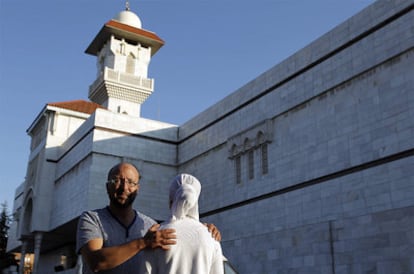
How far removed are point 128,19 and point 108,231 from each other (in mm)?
34885

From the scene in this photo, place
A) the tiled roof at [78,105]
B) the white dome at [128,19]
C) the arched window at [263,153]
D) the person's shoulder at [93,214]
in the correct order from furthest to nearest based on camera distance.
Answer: the white dome at [128,19] < the tiled roof at [78,105] < the arched window at [263,153] < the person's shoulder at [93,214]

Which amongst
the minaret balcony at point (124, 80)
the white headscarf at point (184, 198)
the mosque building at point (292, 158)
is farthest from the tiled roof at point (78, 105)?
the white headscarf at point (184, 198)

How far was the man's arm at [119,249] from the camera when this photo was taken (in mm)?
2375

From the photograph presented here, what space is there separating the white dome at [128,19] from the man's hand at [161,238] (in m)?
34.6

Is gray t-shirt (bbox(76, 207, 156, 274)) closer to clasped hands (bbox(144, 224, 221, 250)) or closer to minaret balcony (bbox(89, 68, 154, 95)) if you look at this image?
clasped hands (bbox(144, 224, 221, 250))

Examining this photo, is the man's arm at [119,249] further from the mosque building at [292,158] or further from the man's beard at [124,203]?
the mosque building at [292,158]

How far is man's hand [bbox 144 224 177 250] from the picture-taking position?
237 cm

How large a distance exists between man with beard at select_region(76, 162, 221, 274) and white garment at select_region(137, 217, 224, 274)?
0.05m

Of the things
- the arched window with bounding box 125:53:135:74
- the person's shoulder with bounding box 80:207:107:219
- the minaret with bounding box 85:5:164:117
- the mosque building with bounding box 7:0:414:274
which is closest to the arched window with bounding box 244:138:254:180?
the mosque building with bounding box 7:0:414:274

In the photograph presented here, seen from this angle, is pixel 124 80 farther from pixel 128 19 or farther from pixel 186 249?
pixel 186 249

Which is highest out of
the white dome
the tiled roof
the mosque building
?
the white dome

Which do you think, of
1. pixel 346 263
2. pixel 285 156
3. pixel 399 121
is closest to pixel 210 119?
pixel 285 156

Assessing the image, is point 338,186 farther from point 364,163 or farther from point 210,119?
point 210,119

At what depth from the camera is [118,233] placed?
2.80 meters
